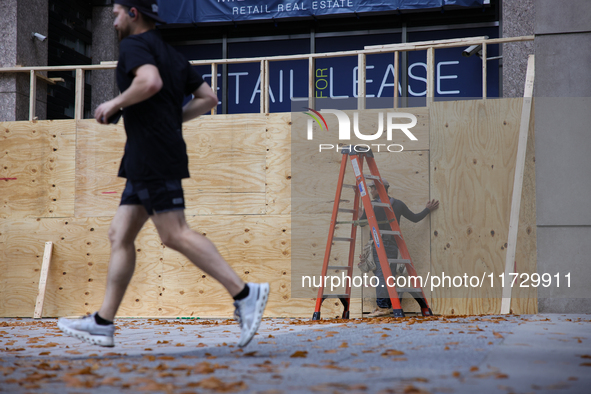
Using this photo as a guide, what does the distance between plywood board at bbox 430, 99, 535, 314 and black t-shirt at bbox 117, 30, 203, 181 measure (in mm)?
4227

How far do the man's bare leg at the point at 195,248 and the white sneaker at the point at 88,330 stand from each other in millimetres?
513

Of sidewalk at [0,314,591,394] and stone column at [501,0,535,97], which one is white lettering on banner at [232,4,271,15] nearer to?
stone column at [501,0,535,97]

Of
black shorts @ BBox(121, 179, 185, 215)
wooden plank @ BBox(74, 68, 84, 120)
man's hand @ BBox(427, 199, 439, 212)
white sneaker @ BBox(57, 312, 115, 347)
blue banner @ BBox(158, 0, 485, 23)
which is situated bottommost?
white sneaker @ BBox(57, 312, 115, 347)

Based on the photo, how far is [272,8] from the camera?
34.3 feet

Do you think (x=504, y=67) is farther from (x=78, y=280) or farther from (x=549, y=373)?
(x=549, y=373)

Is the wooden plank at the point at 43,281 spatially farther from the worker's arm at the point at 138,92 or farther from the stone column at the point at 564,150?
the stone column at the point at 564,150

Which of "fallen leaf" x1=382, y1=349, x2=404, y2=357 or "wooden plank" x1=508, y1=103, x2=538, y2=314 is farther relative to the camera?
"wooden plank" x1=508, y1=103, x2=538, y2=314

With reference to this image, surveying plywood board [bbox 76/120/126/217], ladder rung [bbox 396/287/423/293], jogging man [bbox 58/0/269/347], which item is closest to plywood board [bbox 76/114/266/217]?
plywood board [bbox 76/120/126/217]

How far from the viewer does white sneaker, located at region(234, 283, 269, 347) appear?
262 centimetres

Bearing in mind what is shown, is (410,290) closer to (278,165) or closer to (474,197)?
(474,197)

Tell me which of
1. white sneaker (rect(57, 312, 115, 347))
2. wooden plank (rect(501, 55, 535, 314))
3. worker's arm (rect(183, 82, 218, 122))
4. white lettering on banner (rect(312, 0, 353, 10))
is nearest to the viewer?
white sneaker (rect(57, 312, 115, 347))

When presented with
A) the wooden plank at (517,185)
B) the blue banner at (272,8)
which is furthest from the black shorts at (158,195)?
the blue banner at (272,8)

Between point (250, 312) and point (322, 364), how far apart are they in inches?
17.7

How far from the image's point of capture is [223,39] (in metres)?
11.2
